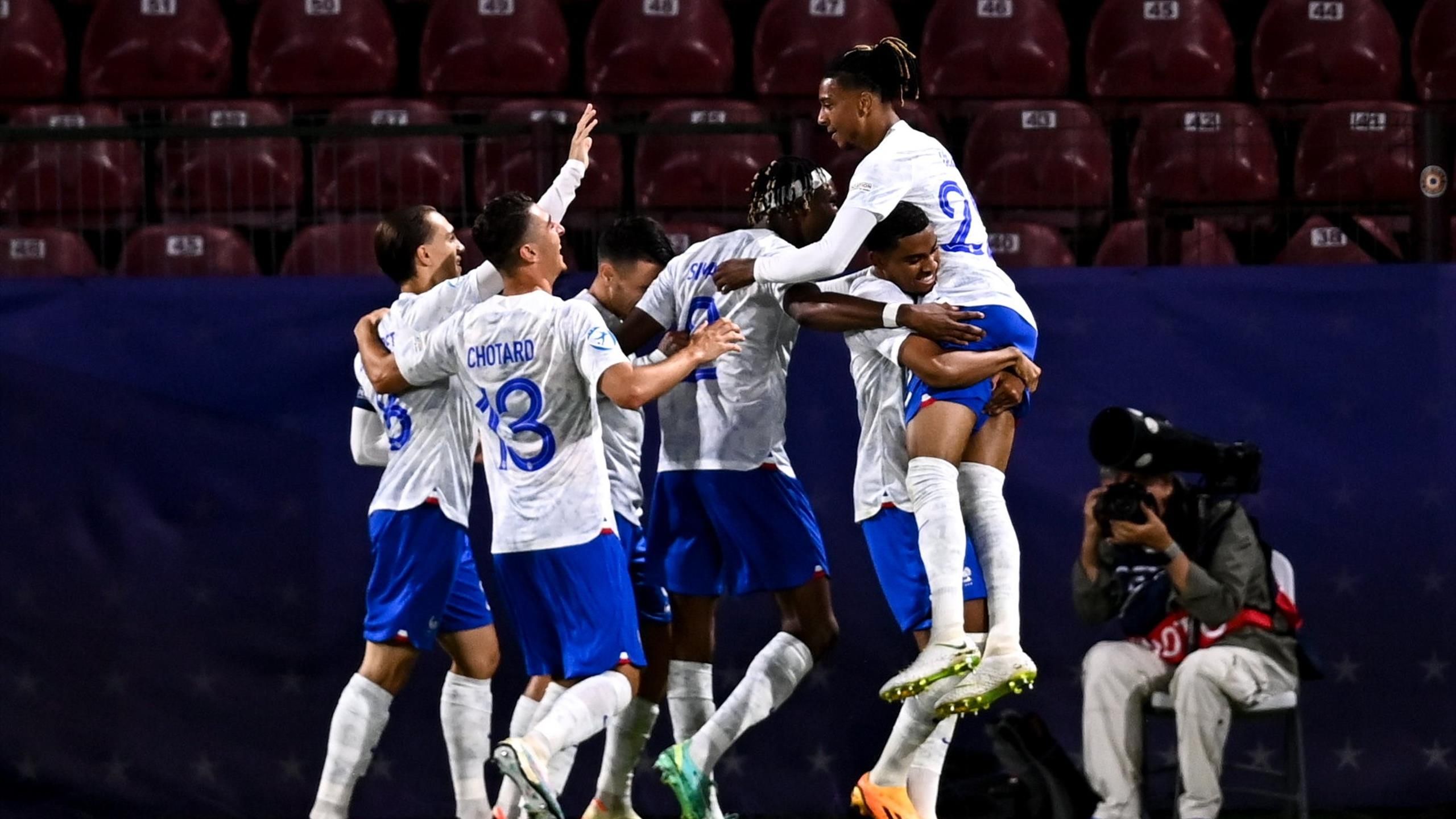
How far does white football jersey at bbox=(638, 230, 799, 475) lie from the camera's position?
6617mm

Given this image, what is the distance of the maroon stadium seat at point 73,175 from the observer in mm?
9039

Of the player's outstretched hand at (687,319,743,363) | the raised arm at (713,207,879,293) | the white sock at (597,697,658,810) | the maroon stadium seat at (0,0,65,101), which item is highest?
the maroon stadium seat at (0,0,65,101)

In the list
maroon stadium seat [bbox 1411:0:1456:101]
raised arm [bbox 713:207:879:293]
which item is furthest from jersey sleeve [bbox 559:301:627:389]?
maroon stadium seat [bbox 1411:0:1456:101]

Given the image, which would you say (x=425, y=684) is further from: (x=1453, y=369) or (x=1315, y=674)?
(x=1453, y=369)

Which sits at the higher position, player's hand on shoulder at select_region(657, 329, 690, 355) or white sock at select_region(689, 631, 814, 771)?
player's hand on shoulder at select_region(657, 329, 690, 355)

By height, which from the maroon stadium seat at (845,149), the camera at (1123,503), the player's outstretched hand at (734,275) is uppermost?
the maroon stadium seat at (845,149)

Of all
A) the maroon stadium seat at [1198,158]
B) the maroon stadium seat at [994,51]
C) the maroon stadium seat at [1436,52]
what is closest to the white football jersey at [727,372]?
the maroon stadium seat at [1198,158]

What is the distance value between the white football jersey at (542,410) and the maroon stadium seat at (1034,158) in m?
3.50

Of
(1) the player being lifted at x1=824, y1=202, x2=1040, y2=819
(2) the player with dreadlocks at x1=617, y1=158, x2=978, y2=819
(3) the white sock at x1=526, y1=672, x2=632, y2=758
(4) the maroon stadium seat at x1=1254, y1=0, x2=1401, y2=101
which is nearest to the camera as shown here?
(3) the white sock at x1=526, y1=672, x2=632, y2=758

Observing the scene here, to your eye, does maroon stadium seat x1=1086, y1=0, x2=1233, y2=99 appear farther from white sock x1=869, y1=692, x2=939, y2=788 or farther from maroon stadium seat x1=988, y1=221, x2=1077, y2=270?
white sock x1=869, y1=692, x2=939, y2=788

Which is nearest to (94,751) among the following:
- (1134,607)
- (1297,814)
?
(1134,607)

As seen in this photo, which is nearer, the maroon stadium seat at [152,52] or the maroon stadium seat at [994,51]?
the maroon stadium seat at [152,52]

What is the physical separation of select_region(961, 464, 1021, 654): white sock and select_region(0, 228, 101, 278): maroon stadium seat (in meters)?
4.46

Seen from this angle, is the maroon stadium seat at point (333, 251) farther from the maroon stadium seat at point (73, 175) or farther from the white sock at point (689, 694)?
the white sock at point (689, 694)
